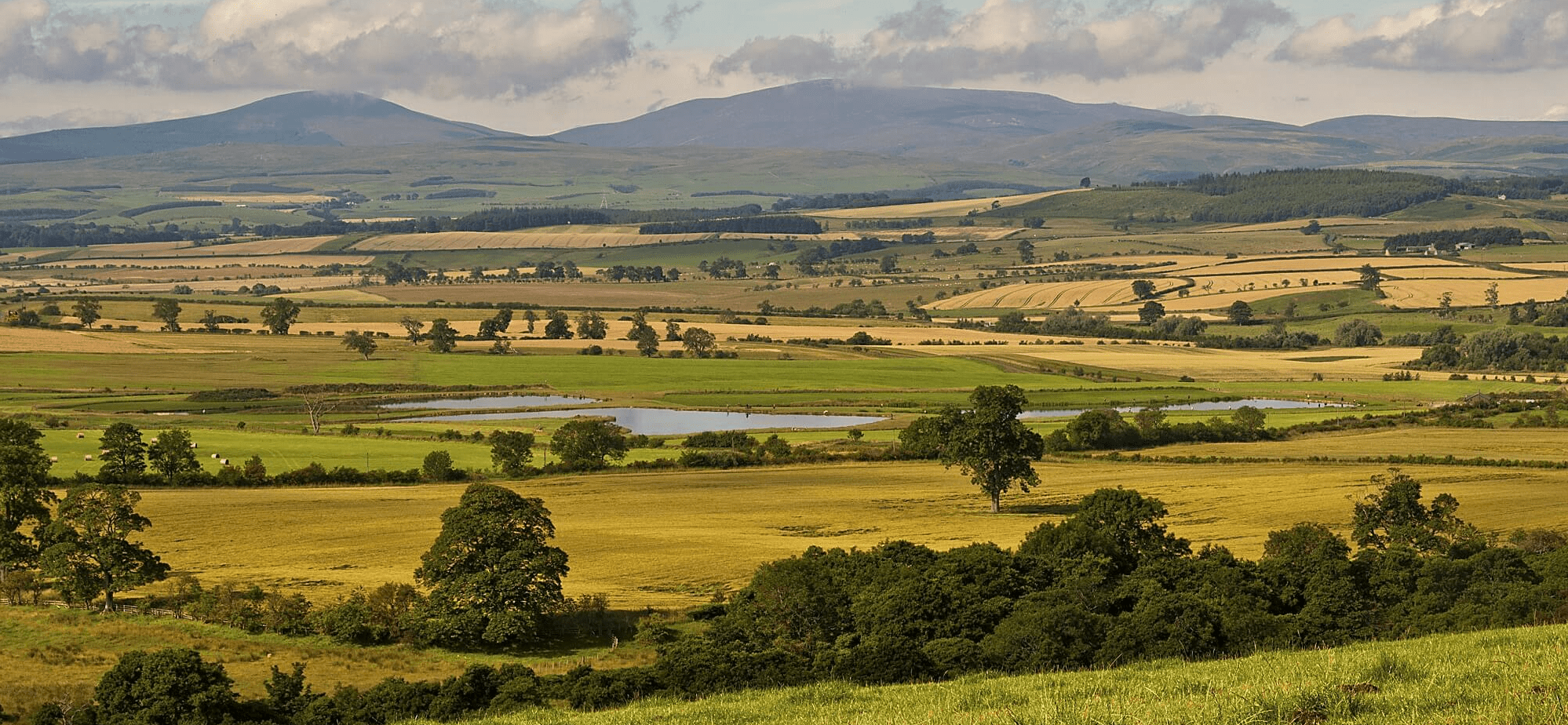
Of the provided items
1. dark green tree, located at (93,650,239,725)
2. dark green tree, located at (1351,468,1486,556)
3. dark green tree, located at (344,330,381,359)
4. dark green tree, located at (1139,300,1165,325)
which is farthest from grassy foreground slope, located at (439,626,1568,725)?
dark green tree, located at (1139,300,1165,325)

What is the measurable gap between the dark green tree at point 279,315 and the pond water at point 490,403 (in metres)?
52.1

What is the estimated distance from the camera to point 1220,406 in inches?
4596

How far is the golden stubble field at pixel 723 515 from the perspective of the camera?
57750 mm

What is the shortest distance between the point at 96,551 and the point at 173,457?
28.8 m

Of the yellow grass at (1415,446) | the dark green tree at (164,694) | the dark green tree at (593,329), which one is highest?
the dark green tree at (593,329)

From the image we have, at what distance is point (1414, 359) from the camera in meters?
145

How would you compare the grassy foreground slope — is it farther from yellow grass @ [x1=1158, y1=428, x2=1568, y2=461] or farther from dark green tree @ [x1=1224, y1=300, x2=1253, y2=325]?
dark green tree @ [x1=1224, y1=300, x2=1253, y2=325]

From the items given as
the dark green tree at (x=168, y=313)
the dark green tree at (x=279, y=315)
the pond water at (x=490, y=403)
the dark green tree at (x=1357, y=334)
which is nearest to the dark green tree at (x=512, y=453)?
the pond water at (x=490, y=403)

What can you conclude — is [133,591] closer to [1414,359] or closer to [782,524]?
[782,524]

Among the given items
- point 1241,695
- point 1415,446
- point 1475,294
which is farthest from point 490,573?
point 1475,294

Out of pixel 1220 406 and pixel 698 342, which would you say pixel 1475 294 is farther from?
pixel 698 342

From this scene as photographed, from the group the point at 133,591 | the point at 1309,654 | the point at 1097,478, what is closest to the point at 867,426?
the point at 1097,478

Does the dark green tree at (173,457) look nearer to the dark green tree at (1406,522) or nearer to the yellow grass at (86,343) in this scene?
the dark green tree at (1406,522)

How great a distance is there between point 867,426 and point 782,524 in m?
37.7
